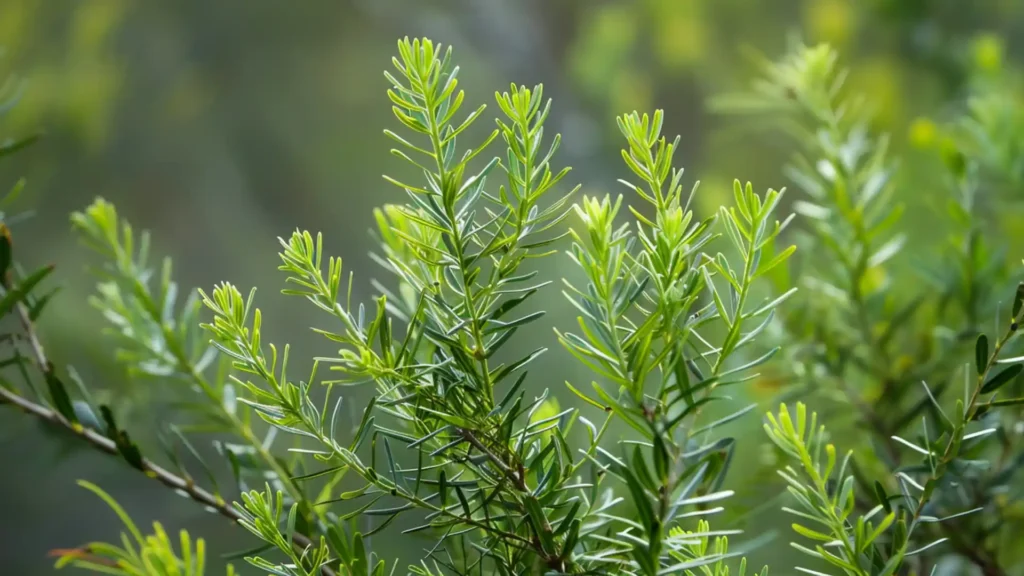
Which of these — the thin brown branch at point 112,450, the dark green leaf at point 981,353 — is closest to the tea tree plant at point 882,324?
the dark green leaf at point 981,353

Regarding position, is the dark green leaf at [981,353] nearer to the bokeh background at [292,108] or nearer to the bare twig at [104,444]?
the bare twig at [104,444]

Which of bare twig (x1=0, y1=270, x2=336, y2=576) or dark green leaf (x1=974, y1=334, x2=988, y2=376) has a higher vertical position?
dark green leaf (x1=974, y1=334, x2=988, y2=376)

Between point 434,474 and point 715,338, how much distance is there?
23 centimetres

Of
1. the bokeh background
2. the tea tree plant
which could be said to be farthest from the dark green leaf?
the bokeh background

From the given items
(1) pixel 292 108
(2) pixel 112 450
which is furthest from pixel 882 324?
(1) pixel 292 108

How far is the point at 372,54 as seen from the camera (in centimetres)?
71

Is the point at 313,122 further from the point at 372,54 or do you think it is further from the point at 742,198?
the point at 742,198

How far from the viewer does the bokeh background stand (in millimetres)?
567

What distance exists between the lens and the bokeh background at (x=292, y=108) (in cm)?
57

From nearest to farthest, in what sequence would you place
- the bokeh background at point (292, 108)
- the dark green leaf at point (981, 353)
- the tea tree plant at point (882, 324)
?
the dark green leaf at point (981, 353), the tea tree plant at point (882, 324), the bokeh background at point (292, 108)

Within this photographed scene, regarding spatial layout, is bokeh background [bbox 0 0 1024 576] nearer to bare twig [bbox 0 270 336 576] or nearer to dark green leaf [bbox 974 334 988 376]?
bare twig [bbox 0 270 336 576]

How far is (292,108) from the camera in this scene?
69cm

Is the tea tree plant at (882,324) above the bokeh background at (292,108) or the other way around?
the other way around

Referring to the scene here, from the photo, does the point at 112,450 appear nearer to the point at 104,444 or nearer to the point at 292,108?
the point at 104,444
